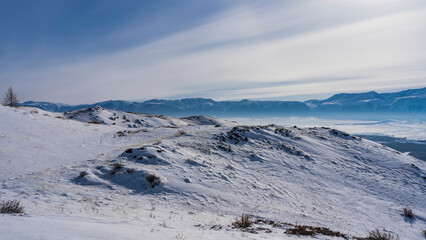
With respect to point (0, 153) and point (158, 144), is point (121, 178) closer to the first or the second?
point (158, 144)

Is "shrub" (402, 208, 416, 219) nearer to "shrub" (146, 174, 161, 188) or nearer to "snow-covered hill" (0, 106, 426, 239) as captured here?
"snow-covered hill" (0, 106, 426, 239)

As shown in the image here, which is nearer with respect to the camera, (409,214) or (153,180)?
(153,180)

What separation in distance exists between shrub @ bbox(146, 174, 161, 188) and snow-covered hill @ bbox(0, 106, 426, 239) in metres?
0.16

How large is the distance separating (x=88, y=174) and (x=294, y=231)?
11.2 m

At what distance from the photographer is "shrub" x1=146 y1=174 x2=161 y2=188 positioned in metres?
12.6

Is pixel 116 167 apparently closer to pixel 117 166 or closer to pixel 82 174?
pixel 117 166

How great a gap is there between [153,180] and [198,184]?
104 inches

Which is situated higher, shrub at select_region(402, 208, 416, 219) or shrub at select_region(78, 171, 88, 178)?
shrub at select_region(78, 171, 88, 178)

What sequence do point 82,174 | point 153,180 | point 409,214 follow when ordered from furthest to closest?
point 409,214, point 153,180, point 82,174

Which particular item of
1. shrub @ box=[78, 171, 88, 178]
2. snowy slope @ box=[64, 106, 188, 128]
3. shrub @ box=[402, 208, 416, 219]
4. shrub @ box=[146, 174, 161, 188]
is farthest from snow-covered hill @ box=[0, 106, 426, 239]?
snowy slope @ box=[64, 106, 188, 128]

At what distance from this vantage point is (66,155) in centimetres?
1705

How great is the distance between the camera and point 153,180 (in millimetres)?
12898

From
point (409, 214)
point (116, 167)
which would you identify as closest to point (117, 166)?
point (116, 167)

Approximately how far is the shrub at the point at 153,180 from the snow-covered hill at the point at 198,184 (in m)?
0.16
